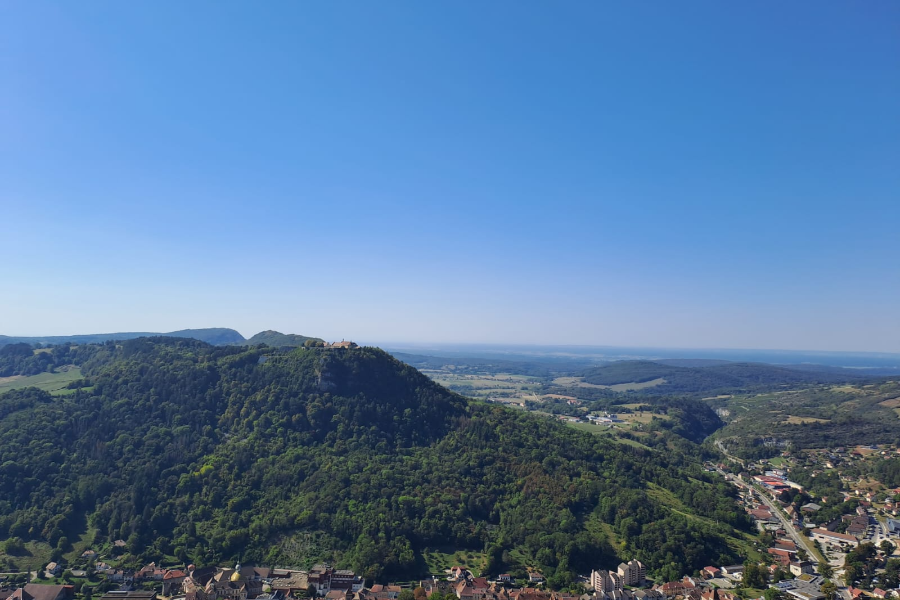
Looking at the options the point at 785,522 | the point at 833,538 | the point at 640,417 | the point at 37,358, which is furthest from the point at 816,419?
the point at 37,358

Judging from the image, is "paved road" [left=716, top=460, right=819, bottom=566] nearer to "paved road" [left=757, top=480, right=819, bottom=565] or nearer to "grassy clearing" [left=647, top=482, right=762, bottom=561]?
"paved road" [left=757, top=480, right=819, bottom=565]

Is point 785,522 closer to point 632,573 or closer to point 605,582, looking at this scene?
point 632,573

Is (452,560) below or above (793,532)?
above

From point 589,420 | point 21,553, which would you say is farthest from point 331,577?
point 589,420

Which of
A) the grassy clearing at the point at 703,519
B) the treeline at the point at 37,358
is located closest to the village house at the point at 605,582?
the grassy clearing at the point at 703,519

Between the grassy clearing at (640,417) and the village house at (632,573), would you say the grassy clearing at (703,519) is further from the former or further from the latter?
the grassy clearing at (640,417)

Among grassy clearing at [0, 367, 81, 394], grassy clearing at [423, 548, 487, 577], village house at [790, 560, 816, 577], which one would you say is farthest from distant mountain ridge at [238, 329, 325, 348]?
village house at [790, 560, 816, 577]
